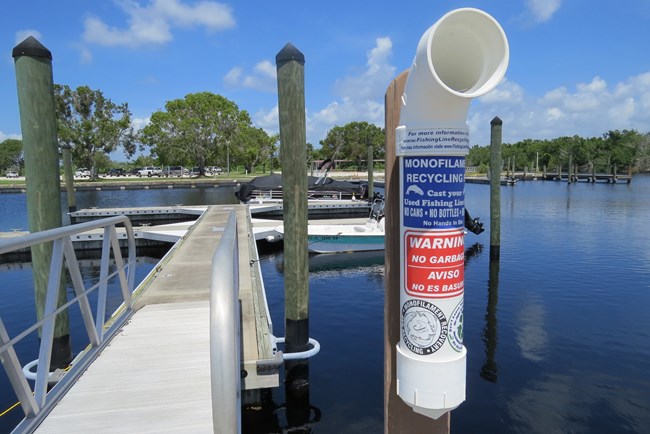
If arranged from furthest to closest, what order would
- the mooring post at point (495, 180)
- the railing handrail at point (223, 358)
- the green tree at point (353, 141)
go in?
the green tree at point (353, 141) < the mooring post at point (495, 180) < the railing handrail at point (223, 358)

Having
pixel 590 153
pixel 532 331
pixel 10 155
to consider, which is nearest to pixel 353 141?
pixel 590 153

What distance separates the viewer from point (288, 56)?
5.82 metres

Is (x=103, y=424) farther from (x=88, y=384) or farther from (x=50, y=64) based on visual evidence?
(x=50, y=64)

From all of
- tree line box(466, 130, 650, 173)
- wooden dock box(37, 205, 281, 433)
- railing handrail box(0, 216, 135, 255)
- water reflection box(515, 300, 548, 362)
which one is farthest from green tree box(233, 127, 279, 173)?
railing handrail box(0, 216, 135, 255)

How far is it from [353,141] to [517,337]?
96.7 m

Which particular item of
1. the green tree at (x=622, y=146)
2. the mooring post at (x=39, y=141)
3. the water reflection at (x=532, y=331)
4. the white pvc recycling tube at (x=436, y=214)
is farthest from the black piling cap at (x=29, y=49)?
the green tree at (x=622, y=146)

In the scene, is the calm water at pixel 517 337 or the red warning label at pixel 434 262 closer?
the red warning label at pixel 434 262

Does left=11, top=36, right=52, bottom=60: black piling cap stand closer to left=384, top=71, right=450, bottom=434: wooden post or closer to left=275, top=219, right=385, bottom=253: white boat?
left=384, top=71, right=450, bottom=434: wooden post

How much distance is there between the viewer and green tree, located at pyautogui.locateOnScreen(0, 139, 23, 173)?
105 m

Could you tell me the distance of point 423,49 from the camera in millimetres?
2383

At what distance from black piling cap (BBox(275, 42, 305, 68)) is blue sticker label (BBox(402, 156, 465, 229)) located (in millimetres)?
3771

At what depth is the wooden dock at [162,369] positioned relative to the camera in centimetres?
354

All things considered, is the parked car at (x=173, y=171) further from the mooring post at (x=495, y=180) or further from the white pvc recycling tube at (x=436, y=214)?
the white pvc recycling tube at (x=436, y=214)

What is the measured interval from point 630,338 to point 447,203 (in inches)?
361
